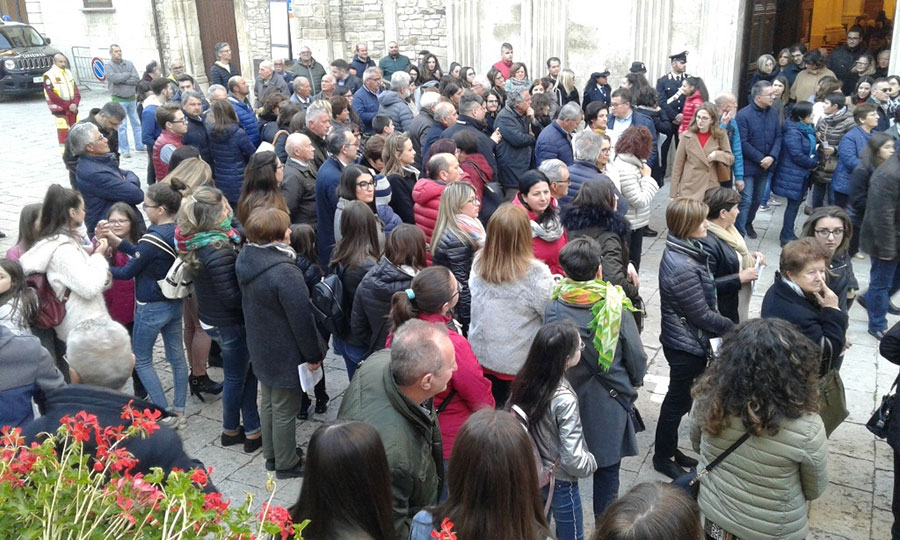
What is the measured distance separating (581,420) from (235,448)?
2.65 meters

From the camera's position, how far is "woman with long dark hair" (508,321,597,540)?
3.48 m

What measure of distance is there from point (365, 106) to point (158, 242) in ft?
19.3

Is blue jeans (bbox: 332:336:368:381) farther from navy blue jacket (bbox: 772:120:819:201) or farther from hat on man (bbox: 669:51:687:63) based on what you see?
hat on man (bbox: 669:51:687:63)

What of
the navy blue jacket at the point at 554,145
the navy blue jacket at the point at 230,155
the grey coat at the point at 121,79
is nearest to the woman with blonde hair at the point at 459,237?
the navy blue jacket at the point at 554,145

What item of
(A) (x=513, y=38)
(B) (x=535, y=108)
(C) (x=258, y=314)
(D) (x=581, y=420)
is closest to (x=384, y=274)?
(C) (x=258, y=314)

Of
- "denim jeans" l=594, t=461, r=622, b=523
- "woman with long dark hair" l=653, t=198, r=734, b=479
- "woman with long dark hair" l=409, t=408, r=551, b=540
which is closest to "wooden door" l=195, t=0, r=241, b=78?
"woman with long dark hair" l=653, t=198, r=734, b=479

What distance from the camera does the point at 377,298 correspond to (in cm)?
461

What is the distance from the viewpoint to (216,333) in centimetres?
527

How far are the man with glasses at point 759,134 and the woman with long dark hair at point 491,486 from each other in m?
6.67

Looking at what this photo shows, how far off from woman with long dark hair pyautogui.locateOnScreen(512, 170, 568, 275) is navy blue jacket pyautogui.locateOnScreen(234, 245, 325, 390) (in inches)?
61.0

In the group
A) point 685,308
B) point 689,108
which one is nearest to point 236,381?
point 685,308

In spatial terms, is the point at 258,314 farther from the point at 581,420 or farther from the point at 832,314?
the point at 832,314

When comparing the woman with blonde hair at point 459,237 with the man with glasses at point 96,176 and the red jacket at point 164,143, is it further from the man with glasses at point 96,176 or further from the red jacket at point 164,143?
the red jacket at point 164,143

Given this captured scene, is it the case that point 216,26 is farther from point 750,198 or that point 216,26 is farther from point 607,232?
point 607,232
